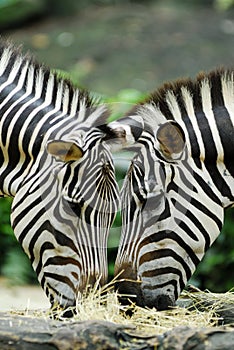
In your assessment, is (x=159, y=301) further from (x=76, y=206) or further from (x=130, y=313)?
(x=76, y=206)

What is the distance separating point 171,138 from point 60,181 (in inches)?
33.5

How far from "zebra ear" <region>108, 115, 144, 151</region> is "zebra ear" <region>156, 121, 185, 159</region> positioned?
286 mm

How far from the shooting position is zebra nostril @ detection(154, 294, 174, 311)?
5656 mm

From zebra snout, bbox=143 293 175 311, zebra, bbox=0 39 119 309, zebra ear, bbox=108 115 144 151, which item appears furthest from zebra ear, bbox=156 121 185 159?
zebra snout, bbox=143 293 175 311

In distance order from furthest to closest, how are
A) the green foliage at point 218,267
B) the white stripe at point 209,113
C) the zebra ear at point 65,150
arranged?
1. the green foliage at point 218,267
2. the white stripe at point 209,113
3. the zebra ear at point 65,150

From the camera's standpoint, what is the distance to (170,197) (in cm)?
565

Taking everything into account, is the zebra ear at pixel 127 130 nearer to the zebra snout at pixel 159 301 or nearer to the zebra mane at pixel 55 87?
the zebra mane at pixel 55 87

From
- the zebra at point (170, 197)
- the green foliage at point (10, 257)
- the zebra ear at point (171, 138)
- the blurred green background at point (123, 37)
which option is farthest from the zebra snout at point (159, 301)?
the blurred green background at point (123, 37)

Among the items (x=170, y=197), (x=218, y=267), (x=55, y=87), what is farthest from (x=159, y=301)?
(x=218, y=267)

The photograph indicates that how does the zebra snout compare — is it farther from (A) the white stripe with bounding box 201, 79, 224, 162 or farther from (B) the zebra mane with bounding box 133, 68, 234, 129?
(B) the zebra mane with bounding box 133, 68, 234, 129

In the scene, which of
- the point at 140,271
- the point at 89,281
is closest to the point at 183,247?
the point at 140,271

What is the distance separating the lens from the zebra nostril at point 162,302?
566 centimetres

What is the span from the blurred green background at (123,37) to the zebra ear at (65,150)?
28.9 feet

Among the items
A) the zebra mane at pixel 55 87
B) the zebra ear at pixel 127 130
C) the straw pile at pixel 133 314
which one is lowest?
the straw pile at pixel 133 314
